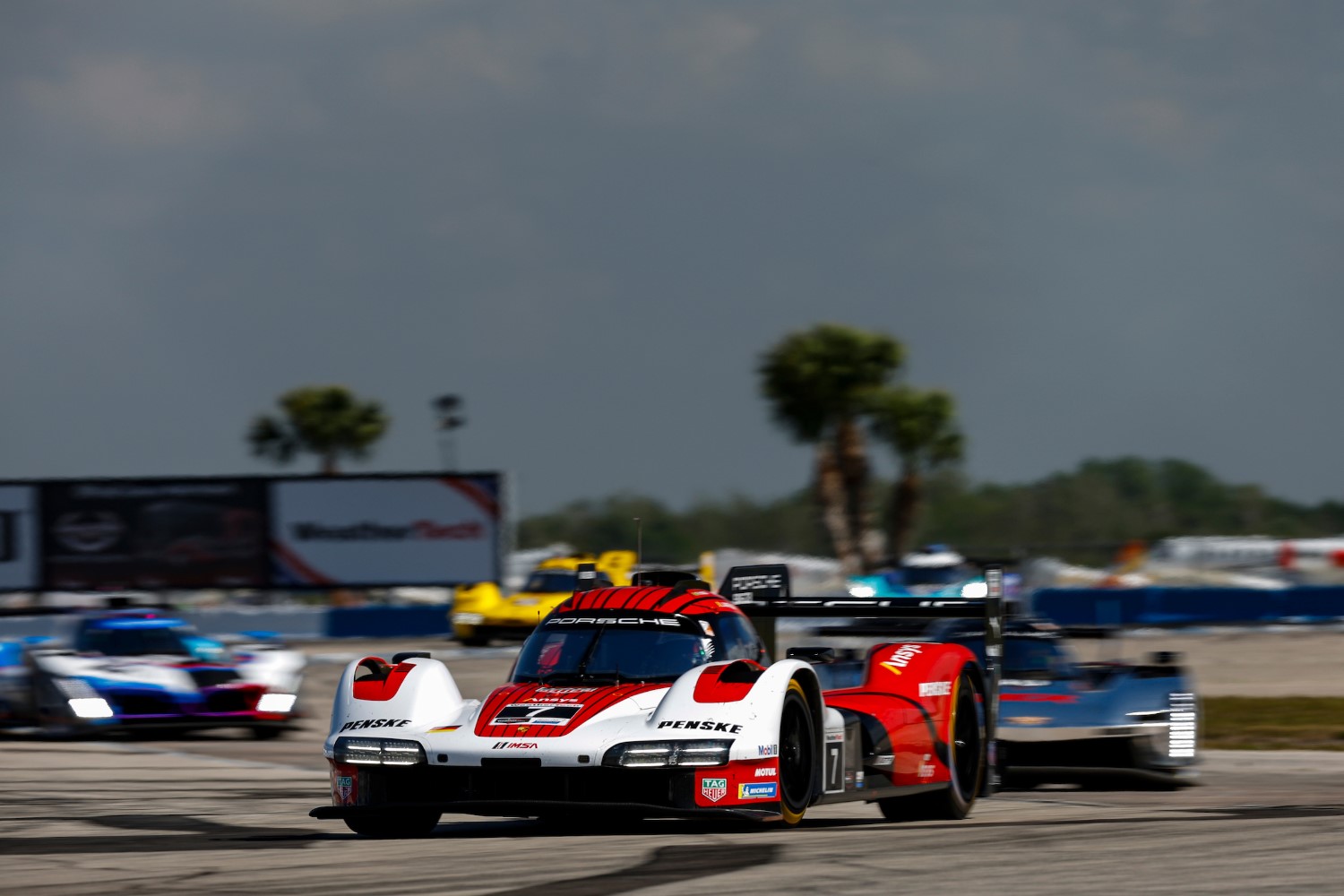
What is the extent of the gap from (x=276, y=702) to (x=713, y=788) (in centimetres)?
1009

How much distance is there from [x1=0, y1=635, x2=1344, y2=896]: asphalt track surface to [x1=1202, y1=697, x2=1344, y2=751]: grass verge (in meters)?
4.79

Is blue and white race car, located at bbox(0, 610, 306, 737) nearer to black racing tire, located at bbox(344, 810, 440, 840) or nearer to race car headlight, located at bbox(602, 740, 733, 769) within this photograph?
black racing tire, located at bbox(344, 810, 440, 840)

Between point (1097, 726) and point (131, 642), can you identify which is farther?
point (131, 642)

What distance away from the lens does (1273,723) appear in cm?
1894

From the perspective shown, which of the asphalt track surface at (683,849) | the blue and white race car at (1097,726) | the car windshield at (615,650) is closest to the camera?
the asphalt track surface at (683,849)

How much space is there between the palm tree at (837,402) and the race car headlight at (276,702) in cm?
3412

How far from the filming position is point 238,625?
37.3 meters

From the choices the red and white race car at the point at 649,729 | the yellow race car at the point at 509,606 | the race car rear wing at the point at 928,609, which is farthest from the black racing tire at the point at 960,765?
the yellow race car at the point at 509,606

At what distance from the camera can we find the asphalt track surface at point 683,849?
6645 millimetres

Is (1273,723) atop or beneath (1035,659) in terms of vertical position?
beneath

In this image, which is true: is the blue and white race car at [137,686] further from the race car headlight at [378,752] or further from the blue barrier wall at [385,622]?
the blue barrier wall at [385,622]

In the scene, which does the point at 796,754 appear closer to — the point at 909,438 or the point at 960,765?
the point at 960,765

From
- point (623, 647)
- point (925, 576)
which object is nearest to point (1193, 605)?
point (925, 576)

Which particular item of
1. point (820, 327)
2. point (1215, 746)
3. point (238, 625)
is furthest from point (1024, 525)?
point (1215, 746)
